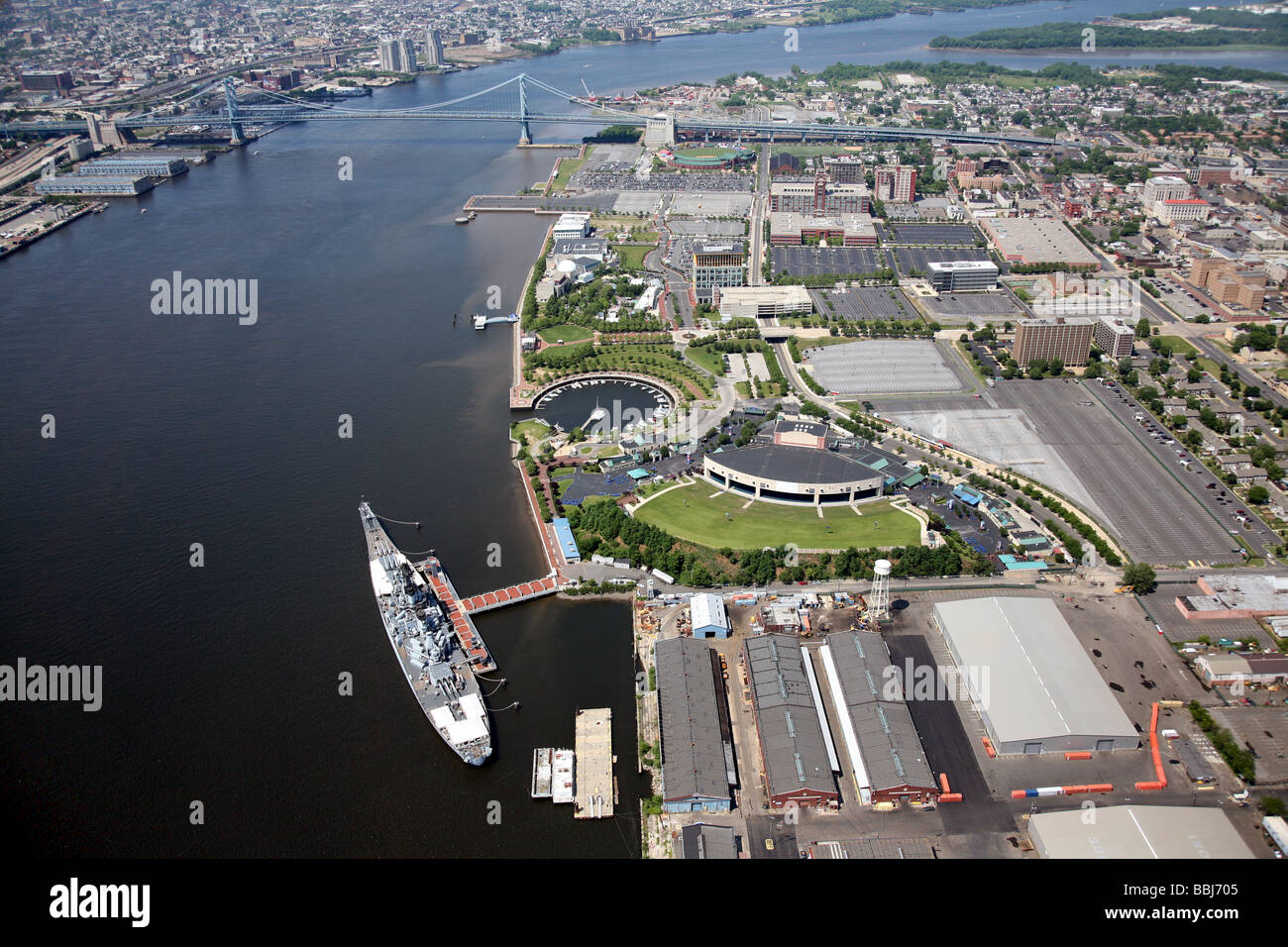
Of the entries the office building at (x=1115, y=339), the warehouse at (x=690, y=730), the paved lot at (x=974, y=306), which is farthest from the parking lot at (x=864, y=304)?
the warehouse at (x=690, y=730)

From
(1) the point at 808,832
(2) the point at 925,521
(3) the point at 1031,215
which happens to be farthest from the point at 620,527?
(3) the point at 1031,215

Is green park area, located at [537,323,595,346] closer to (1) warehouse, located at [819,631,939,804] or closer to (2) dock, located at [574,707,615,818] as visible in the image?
(1) warehouse, located at [819,631,939,804]

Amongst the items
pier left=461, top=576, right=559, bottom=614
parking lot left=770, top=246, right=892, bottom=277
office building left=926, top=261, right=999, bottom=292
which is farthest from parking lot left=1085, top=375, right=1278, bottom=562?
pier left=461, top=576, right=559, bottom=614

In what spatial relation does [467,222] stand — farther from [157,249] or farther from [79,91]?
[79,91]

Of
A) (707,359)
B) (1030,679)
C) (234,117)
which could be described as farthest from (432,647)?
(234,117)

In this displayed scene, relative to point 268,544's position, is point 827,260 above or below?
above

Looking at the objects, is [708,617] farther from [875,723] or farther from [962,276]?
[962,276]

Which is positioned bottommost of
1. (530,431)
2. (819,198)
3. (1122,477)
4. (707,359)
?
(1122,477)
